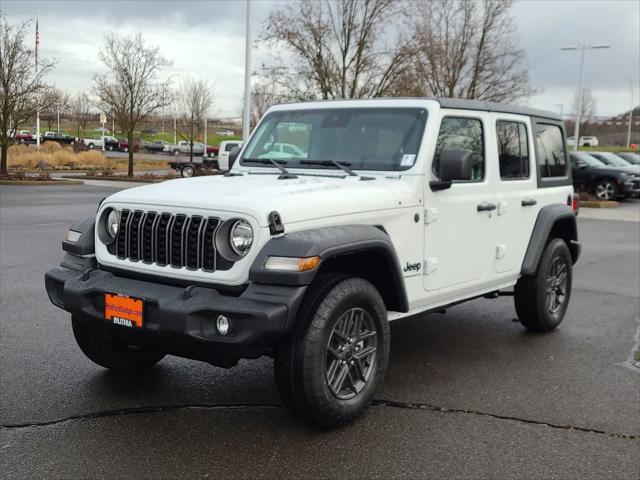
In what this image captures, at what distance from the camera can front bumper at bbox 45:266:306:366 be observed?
11.2 feet

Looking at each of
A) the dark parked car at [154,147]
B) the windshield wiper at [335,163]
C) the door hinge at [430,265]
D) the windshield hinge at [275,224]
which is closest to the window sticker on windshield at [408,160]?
the windshield wiper at [335,163]

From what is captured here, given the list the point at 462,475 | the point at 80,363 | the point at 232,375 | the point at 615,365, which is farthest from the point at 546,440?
the point at 80,363

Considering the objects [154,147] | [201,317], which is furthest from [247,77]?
[154,147]

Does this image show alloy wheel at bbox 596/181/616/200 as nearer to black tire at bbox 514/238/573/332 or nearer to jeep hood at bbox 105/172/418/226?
black tire at bbox 514/238/573/332

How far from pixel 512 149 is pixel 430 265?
158cm

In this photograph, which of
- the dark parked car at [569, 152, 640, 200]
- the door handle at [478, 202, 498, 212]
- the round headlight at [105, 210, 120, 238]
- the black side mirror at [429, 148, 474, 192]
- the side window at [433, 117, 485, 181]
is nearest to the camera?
the round headlight at [105, 210, 120, 238]

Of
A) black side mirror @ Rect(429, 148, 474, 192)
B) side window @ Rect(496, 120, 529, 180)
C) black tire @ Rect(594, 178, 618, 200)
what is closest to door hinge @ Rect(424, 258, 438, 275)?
black side mirror @ Rect(429, 148, 474, 192)

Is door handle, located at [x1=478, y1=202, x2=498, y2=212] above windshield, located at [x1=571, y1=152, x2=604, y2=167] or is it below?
below

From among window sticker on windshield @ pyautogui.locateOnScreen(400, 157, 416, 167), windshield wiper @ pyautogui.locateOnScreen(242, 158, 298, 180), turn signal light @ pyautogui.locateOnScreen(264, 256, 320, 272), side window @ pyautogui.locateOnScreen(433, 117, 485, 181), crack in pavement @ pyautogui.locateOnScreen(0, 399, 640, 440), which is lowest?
crack in pavement @ pyautogui.locateOnScreen(0, 399, 640, 440)

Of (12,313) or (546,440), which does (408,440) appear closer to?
(546,440)

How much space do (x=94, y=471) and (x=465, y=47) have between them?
25.5 m

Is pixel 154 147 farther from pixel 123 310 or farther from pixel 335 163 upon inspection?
pixel 123 310

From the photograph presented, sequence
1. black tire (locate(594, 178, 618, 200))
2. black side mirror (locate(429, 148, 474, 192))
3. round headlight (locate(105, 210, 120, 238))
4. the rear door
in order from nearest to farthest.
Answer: round headlight (locate(105, 210, 120, 238)), black side mirror (locate(429, 148, 474, 192)), the rear door, black tire (locate(594, 178, 618, 200))

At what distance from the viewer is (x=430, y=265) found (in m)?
4.62
